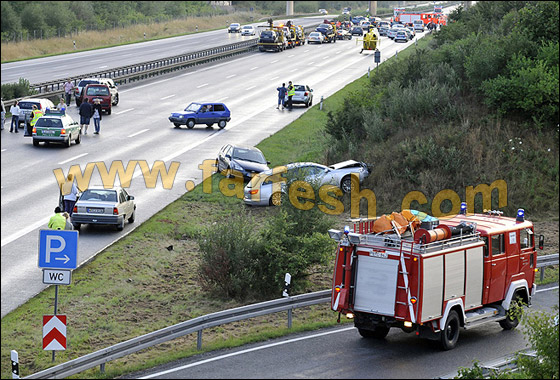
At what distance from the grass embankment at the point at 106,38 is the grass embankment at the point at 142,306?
49079 millimetres

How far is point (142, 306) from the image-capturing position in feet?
68.0

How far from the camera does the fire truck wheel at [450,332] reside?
15953 mm

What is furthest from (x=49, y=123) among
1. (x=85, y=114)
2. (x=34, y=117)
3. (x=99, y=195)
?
(x=99, y=195)

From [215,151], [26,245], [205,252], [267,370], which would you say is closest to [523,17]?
[215,151]

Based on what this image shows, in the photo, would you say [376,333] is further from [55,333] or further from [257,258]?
[55,333]

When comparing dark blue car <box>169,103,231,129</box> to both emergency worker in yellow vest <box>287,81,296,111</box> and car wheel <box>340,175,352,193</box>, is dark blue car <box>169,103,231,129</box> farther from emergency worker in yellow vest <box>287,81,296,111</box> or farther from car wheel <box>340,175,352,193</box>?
car wheel <box>340,175,352,193</box>

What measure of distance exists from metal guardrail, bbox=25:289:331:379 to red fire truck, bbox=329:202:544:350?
76.8 inches

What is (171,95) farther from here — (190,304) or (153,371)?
(153,371)

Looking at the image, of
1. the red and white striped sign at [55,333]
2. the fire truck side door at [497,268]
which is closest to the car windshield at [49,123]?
the red and white striped sign at [55,333]

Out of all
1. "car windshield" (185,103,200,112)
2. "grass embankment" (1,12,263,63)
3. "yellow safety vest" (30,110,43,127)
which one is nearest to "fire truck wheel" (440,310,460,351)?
"yellow safety vest" (30,110,43,127)

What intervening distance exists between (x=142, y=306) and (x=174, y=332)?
460 cm

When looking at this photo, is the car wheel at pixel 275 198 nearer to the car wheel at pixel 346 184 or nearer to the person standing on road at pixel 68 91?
the car wheel at pixel 346 184

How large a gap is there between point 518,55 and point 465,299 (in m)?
20.7

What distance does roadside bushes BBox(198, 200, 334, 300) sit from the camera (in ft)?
70.8
